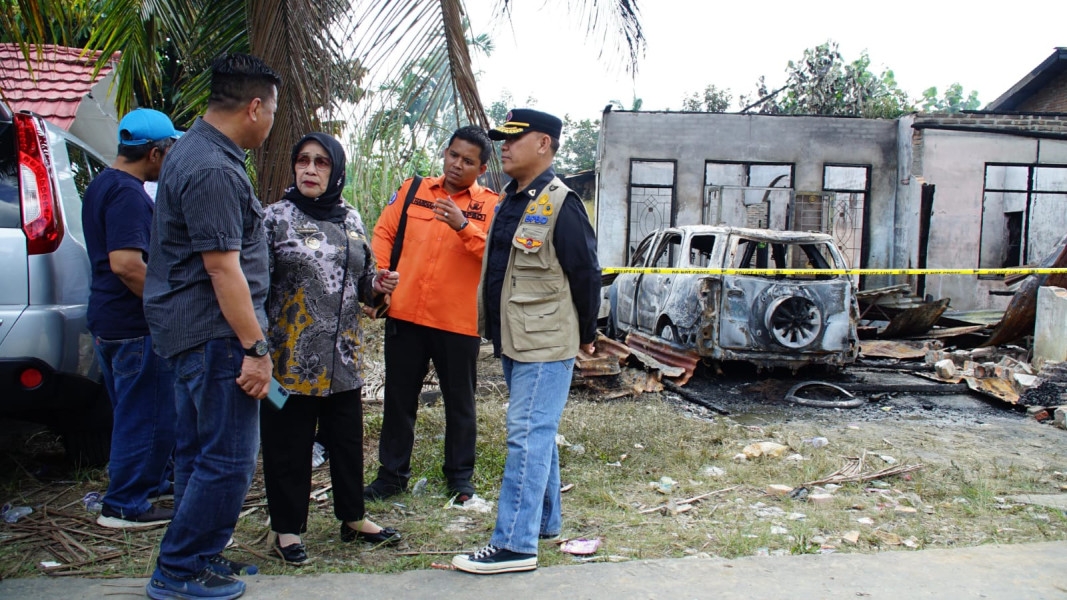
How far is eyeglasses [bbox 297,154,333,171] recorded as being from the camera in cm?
300

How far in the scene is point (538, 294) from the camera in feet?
10.1

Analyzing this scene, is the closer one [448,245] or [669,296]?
[448,245]

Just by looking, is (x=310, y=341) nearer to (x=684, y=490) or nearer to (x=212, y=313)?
(x=212, y=313)

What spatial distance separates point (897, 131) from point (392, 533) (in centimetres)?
1580

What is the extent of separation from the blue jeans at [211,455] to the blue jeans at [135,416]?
966 millimetres

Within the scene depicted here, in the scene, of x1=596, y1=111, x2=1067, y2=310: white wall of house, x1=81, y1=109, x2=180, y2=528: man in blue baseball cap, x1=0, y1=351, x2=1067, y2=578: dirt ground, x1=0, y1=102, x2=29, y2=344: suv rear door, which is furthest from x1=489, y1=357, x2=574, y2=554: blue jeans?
x1=596, y1=111, x2=1067, y2=310: white wall of house

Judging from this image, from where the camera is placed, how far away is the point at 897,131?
628 inches

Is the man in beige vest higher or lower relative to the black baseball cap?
lower

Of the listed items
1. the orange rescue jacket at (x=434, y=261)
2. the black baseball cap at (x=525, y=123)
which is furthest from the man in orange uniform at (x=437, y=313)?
the black baseball cap at (x=525, y=123)

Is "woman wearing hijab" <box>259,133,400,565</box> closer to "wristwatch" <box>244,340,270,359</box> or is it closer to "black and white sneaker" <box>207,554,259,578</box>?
"black and white sneaker" <box>207,554,259,578</box>

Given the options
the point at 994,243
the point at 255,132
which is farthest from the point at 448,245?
the point at 994,243

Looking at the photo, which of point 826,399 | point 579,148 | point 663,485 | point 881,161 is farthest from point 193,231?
point 579,148

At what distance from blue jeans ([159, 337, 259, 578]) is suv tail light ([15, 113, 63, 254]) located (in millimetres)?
1406

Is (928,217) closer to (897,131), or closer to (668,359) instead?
(897,131)
